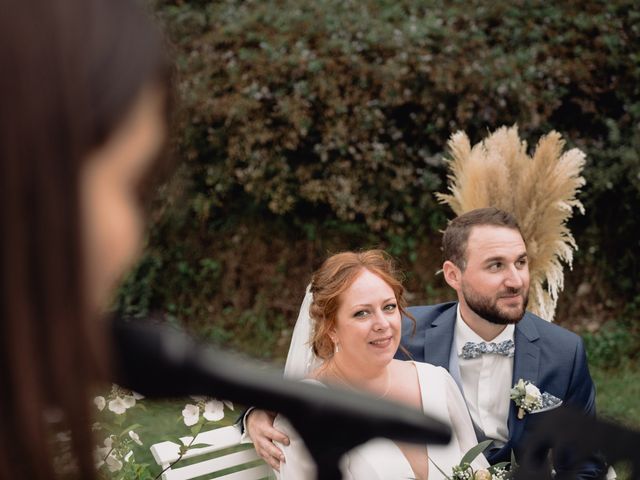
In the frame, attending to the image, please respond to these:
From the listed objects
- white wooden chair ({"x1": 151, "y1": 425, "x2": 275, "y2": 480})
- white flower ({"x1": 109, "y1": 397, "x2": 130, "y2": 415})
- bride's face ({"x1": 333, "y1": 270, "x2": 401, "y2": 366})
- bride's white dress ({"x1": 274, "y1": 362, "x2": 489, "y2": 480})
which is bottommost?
white wooden chair ({"x1": 151, "y1": 425, "x2": 275, "y2": 480})

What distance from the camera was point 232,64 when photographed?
6066 mm

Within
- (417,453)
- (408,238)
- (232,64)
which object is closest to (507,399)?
(417,453)

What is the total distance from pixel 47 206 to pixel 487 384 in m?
2.82

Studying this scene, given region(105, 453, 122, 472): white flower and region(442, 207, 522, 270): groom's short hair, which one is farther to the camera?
region(442, 207, 522, 270): groom's short hair

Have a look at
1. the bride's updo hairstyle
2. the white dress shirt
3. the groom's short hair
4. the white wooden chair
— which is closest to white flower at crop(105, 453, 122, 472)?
the white wooden chair

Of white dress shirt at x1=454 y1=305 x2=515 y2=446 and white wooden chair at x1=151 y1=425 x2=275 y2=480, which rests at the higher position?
white dress shirt at x1=454 y1=305 x2=515 y2=446

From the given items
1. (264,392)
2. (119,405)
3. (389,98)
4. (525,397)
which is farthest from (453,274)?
(389,98)

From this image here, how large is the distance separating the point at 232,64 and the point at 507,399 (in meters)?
4.10

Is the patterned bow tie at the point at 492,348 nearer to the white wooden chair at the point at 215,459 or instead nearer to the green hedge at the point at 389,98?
the white wooden chair at the point at 215,459

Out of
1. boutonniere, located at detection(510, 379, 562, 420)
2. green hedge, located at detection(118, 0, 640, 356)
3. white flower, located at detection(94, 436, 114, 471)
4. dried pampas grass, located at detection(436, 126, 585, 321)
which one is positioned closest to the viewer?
white flower, located at detection(94, 436, 114, 471)

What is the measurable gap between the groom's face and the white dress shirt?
0.16 metres

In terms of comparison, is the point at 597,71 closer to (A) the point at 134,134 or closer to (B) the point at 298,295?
(B) the point at 298,295

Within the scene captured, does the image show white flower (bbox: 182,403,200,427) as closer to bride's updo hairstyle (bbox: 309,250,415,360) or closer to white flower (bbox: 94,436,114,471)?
white flower (bbox: 94,436,114,471)

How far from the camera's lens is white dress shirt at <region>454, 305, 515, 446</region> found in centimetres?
295
